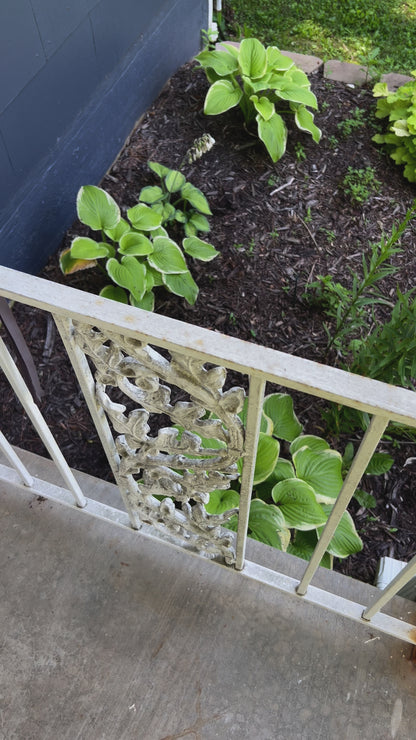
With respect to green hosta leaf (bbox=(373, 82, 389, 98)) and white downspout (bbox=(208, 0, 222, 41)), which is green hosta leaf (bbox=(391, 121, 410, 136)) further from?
white downspout (bbox=(208, 0, 222, 41))

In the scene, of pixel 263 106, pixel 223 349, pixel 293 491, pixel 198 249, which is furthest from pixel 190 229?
pixel 223 349

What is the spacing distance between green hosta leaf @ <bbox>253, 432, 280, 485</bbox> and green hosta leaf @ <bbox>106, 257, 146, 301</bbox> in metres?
0.88

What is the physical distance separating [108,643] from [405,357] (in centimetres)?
121

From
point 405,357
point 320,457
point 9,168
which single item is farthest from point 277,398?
point 9,168

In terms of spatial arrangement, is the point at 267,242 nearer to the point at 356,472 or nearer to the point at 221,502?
the point at 221,502

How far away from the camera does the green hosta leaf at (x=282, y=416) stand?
212 centimetres

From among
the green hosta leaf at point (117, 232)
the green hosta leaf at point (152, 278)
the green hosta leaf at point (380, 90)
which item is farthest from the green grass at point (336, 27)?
the green hosta leaf at point (152, 278)

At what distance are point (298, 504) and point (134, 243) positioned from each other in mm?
1328

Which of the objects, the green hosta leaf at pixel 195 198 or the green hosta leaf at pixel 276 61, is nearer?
the green hosta leaf at pixel 195 198

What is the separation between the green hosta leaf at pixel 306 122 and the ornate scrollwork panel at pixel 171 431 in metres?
2.58

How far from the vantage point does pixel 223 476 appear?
3.56 feet

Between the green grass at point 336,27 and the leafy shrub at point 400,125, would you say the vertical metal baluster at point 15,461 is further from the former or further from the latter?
the green grass at point 336,27

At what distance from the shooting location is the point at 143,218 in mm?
2490

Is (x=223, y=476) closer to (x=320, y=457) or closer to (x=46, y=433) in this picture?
(x=46, y=433)
